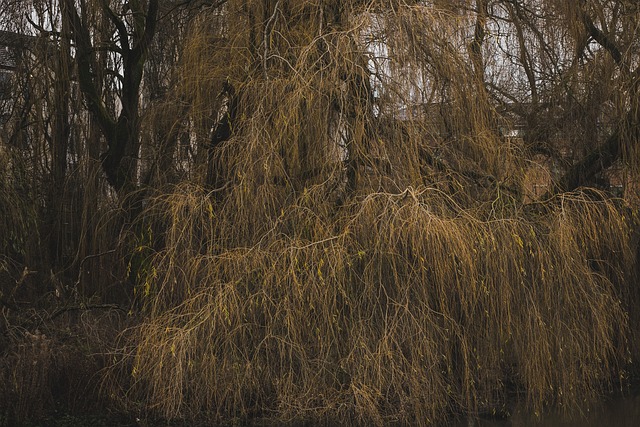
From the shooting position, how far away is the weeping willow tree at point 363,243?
Answer: 19.9 ft

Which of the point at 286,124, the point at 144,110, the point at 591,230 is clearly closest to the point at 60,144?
the point at 144,110

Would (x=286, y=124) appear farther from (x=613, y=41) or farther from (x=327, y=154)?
(x=613, y=41)

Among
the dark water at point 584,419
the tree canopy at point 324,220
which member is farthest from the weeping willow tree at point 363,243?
the dark water at point 584,419

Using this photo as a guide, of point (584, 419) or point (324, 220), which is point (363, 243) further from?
point (584, 419)

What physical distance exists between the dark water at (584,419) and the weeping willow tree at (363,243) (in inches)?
5.5

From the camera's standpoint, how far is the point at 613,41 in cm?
815

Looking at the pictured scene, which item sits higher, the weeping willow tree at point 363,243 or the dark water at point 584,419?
the weeping willow tree at point 363,243

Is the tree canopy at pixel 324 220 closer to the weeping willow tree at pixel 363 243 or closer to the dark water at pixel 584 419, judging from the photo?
the weeping willow tree at pixel 363 243

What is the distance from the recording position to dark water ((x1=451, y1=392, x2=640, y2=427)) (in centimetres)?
673

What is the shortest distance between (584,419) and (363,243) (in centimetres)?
212

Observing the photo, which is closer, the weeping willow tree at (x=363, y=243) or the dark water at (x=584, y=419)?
the weeping willow tree at (x=363, y=243)

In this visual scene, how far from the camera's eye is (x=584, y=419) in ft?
22.5

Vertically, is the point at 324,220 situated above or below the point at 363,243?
above

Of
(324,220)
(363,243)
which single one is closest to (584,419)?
(363,243)
